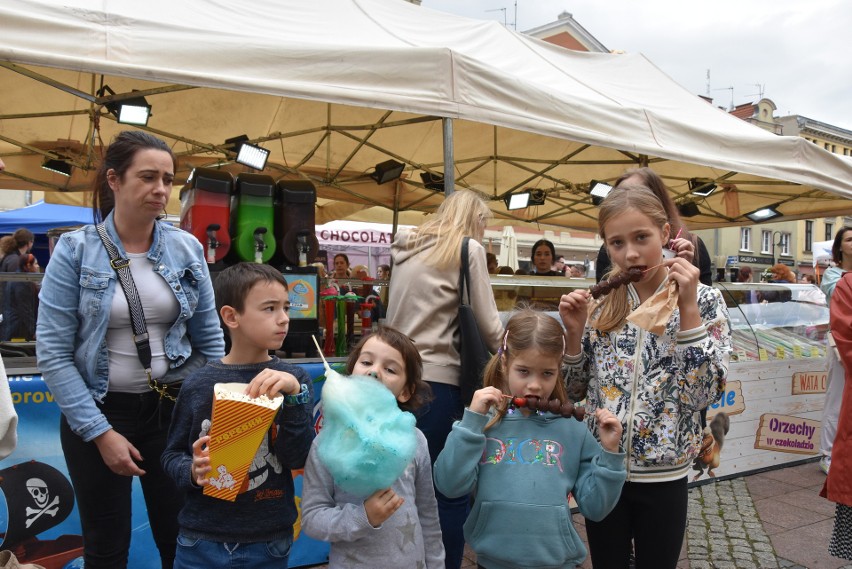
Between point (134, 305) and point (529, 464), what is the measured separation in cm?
137

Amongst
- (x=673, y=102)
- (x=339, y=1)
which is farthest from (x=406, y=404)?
(x=673, y=102)

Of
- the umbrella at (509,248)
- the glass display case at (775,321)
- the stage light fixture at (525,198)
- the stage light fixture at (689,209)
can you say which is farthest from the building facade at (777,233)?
the glass display case at (775,321)

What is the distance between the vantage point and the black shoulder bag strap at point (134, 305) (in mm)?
2012

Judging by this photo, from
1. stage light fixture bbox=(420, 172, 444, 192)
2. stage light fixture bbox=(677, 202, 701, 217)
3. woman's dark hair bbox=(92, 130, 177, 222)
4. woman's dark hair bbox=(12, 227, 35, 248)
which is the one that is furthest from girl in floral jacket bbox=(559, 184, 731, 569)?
stage light fixture bbox=(677, 202, 701, 217)

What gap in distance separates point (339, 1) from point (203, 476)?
13.8 feet

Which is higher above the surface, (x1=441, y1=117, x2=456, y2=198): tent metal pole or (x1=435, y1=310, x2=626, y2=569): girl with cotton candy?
(x1=441, y1=117, x2=456, y2=198): tent metal pole

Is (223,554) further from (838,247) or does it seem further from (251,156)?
(838,247)

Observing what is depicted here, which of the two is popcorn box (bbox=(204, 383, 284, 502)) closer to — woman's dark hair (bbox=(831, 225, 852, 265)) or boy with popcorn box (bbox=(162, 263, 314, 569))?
boy with popcorn box (bbox=(162, 263, 314, 569))

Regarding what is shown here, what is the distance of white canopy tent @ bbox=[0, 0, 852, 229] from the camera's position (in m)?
2.79

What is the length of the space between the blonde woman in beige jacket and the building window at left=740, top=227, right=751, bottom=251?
42.7m

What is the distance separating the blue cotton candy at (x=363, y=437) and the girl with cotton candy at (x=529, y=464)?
0.87 ft

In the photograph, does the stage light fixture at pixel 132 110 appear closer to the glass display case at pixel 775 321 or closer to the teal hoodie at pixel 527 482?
the teal hoodie at pixel 527 482

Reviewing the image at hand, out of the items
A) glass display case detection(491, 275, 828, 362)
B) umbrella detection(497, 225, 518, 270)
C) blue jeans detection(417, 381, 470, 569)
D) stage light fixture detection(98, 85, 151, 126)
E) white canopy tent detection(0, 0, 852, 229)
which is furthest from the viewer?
umbrella detection(497, 225, 518, 270)

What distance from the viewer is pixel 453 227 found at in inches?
108
